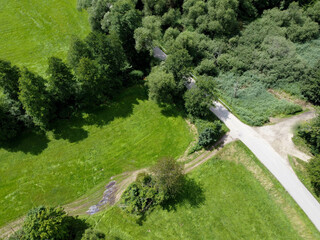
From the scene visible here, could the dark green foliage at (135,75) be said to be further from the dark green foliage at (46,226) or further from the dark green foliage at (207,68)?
the dark green foliage at (46,226)

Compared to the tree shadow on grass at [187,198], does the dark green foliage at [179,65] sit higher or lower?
higher

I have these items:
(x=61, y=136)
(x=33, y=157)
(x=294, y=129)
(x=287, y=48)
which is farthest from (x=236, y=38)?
(x=33, y=157)

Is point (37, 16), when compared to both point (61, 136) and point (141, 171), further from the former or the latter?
point (141, 171)

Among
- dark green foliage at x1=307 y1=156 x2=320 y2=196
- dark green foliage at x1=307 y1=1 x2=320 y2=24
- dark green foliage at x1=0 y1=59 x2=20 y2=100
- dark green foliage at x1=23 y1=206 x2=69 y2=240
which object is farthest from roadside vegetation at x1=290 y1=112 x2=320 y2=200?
dark green foliage at x1=0 y1=59 x2=20 y2=100

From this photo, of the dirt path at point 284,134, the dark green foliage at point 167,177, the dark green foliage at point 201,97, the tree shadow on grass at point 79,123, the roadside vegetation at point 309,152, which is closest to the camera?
the dark green foliage at point 167,177

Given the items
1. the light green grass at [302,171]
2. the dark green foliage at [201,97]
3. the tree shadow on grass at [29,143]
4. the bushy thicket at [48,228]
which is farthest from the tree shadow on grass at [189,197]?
the tree shadow on grass at [29,143]

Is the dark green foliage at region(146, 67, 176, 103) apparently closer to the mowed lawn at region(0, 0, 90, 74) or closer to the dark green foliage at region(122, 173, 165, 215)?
the dark green foliage at region(122, 173, 165, 215)

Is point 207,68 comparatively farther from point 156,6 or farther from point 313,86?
point 156,6
